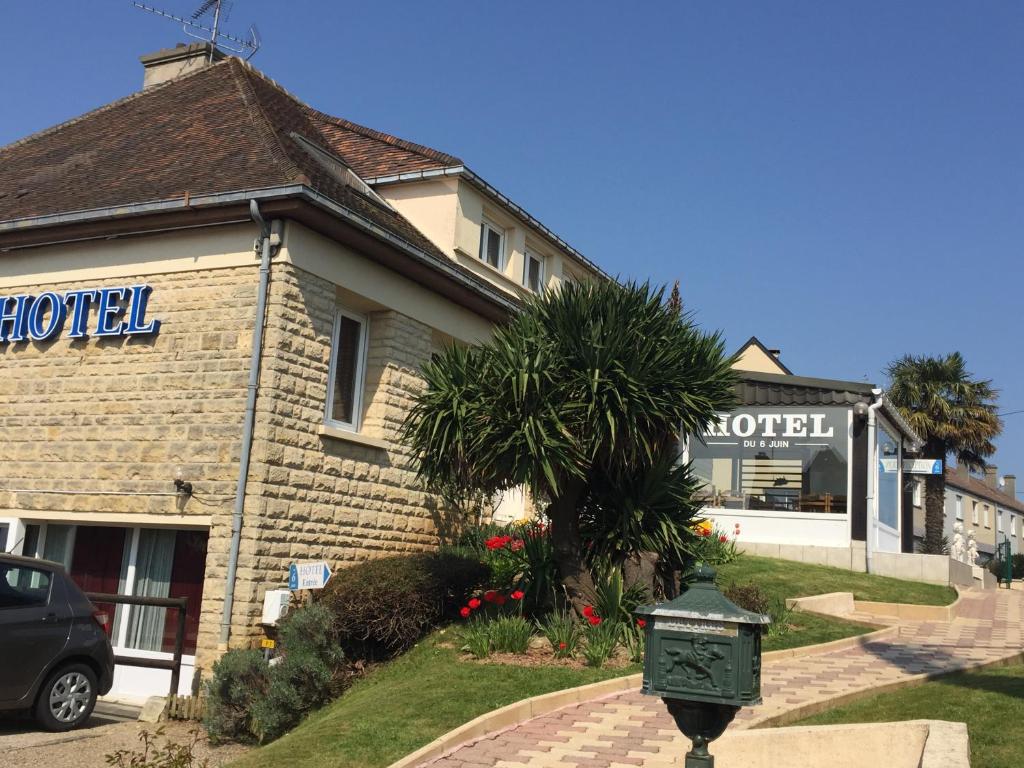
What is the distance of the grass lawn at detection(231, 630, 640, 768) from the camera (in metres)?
8.14

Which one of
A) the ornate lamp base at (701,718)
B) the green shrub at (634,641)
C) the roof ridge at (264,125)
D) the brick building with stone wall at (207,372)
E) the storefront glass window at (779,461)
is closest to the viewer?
the ornate lamp base at (701,718)

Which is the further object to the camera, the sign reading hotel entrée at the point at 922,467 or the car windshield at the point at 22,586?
the sign reading hotel entrée at the point at 922,467

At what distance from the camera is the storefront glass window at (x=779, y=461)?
71.6ft

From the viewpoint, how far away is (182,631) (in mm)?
11883

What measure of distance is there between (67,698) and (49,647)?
2.03 ft

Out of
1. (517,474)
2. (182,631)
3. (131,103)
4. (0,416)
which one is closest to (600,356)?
(517,474)

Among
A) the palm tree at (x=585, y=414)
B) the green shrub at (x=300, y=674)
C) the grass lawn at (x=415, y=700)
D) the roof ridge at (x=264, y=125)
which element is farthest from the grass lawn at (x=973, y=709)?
the roof ridge at (x=264, y=125)

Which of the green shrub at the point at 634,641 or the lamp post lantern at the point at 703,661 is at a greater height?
the lamp post lantern at the point at 703,661

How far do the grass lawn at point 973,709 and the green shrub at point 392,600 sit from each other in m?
4.90

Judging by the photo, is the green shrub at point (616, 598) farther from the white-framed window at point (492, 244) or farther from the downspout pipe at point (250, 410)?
the white-framed window at point (492, 244)

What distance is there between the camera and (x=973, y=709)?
333 inches

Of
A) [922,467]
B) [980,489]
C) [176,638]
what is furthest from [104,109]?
[980,489]

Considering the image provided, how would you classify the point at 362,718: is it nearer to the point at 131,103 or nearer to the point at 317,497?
the point at 317,497

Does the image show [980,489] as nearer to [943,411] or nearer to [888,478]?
[943,411]
